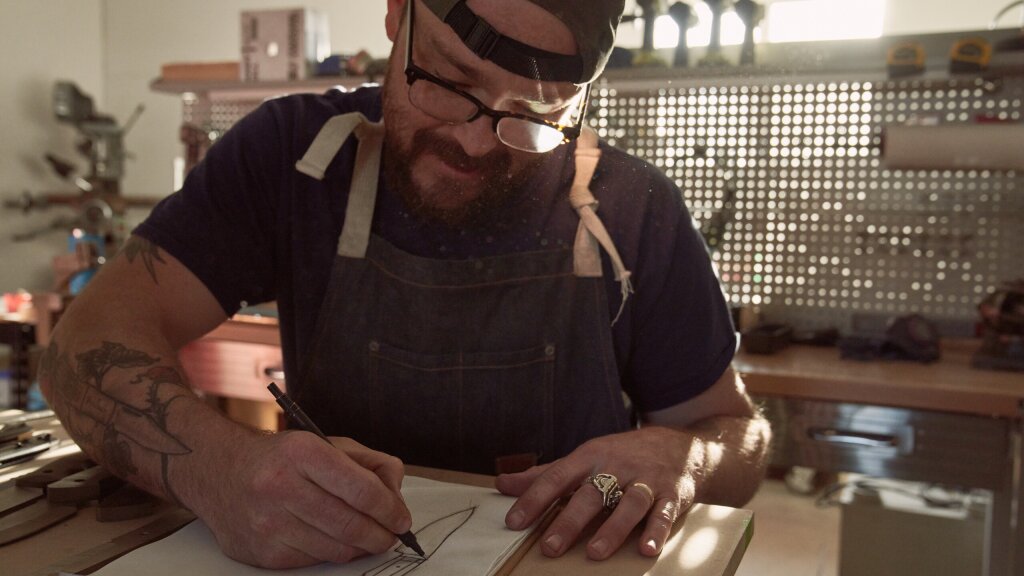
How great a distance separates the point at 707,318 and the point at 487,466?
0.34 meters

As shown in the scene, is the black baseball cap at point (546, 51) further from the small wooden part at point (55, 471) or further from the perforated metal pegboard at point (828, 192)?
the perforated metal pegboard at point (828, 192)

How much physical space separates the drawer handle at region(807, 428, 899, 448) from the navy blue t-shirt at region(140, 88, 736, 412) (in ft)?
2.11

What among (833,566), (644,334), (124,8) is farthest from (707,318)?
(124,8)

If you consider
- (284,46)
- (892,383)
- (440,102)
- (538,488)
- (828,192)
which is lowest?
(892,383)

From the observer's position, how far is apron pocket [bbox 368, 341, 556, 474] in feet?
A: 3.52

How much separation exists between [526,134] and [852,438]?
1.08m

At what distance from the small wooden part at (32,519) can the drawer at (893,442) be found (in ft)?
4.17

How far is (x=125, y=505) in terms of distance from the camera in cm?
75

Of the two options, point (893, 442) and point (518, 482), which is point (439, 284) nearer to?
point (518, 482)

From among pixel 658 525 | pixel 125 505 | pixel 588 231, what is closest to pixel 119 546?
pixel 125 505

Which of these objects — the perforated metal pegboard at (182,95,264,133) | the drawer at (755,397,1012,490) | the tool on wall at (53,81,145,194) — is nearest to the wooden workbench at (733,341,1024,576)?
the drawer at (755,397,1012,490)

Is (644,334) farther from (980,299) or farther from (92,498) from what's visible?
(980,299)

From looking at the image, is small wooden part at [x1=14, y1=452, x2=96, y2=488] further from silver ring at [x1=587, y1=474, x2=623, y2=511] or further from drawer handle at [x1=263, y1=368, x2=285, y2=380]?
drawer handle at [x1=263, y1=368, x2=285, y2=380]

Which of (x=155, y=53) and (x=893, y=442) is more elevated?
(x=155, y=53)
